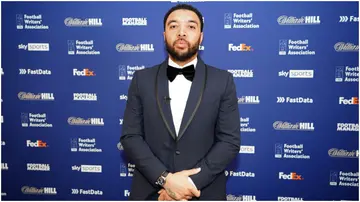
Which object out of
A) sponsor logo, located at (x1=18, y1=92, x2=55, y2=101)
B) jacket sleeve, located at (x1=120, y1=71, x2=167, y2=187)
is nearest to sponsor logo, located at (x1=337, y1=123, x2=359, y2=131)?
jacket sleeve, located at (x1=120, y1=71, x2=167, y2=187)

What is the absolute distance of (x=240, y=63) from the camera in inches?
130

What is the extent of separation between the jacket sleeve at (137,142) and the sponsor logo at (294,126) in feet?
5.34

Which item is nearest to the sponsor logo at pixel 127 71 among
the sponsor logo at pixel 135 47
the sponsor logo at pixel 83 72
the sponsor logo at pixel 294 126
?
the sponsor logo at pixel 135 47

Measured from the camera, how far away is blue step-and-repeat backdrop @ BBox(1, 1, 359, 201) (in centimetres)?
324

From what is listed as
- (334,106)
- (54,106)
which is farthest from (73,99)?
(334,106)

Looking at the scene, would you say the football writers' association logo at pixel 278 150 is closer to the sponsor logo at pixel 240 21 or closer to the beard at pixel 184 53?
the sponsor logo at pixel 240 21

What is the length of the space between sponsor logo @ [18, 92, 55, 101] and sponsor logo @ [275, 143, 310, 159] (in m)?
2.58

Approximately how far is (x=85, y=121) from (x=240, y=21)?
2031 mm

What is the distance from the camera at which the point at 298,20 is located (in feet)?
10.6

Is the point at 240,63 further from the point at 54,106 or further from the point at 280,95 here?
the point at 54,106

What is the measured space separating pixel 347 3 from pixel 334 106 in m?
1.05

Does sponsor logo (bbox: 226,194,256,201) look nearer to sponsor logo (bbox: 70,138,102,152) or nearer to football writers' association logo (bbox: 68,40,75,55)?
sponsor logo (bbox: 70,138,102,152)

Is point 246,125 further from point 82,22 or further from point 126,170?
point 82,22

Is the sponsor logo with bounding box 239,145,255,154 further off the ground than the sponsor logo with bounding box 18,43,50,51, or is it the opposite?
the sponsor logo with bounding box 18,43,50,51
